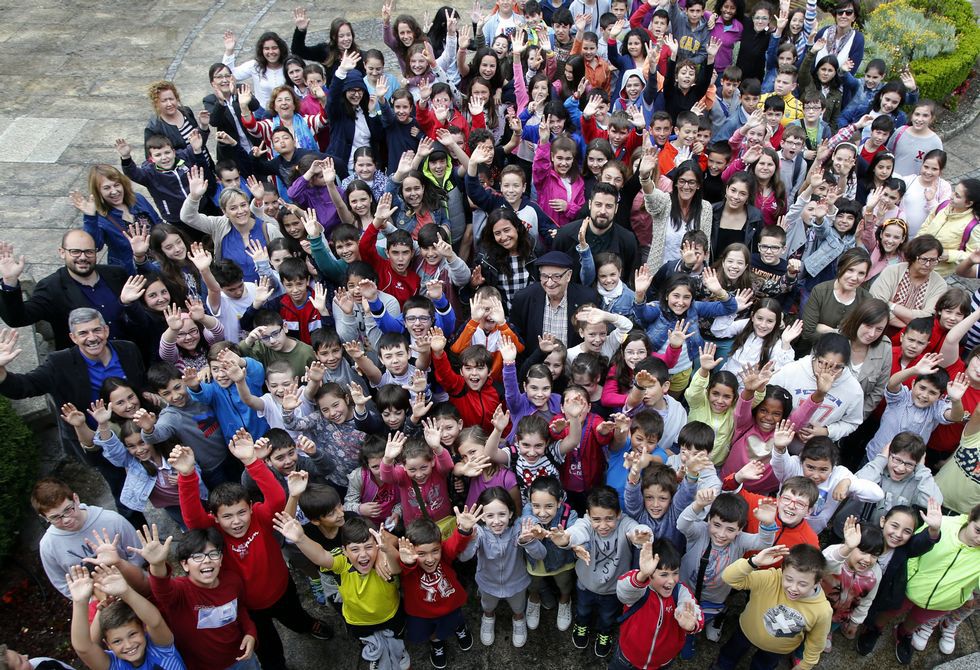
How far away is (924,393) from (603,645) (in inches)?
113

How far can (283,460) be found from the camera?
16.2 feet

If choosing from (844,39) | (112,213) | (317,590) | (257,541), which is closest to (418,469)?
(257,541)

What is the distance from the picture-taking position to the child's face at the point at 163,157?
23.0 feet

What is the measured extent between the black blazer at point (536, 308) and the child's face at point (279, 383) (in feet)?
6.16

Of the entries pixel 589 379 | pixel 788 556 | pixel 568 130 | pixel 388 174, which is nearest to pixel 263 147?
pixel 388 174

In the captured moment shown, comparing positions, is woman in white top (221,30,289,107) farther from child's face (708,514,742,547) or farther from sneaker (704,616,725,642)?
sneaker (704,616,725,642)

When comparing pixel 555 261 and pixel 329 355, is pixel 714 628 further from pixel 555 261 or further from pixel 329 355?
pixel 329 355

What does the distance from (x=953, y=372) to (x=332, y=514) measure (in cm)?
472

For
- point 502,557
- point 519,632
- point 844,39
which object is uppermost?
point 844,39

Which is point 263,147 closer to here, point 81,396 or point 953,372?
point 81,396

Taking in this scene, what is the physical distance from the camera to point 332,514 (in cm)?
472

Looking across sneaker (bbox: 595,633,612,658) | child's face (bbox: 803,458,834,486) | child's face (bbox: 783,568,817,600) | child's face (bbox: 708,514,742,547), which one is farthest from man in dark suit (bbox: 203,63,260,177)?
child's face (bbox: 783,568,817,600)

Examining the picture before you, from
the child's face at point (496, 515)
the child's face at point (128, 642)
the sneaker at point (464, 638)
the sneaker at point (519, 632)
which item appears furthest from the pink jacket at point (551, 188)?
the child's face at point (128, 642)

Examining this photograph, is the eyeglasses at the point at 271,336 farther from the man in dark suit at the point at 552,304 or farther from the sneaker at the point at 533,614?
the sneaker at the point at 533,614
